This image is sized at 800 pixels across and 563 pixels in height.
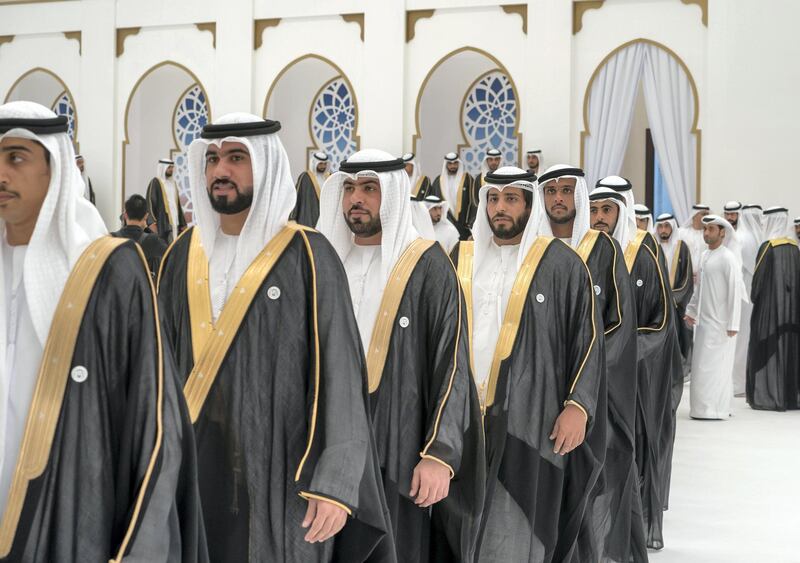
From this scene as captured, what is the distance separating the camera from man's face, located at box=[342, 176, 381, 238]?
3.37 meters

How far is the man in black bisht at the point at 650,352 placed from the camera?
518cm

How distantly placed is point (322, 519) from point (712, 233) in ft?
26.3

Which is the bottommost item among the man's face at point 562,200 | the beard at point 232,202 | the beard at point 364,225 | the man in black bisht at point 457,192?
the beard at point 364,225

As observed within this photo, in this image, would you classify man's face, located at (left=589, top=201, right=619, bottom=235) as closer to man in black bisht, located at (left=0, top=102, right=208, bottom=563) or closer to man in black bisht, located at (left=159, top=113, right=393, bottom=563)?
man in black bisht, located at (left=159, top=113, right=393, bottom=563)

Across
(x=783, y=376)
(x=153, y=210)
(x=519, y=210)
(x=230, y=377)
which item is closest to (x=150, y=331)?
(x=230, y=377)

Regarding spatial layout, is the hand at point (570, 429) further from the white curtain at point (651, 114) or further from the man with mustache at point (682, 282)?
the white curtain at point (651, 114)

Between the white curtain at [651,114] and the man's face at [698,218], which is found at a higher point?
the white curtain at [651,114]

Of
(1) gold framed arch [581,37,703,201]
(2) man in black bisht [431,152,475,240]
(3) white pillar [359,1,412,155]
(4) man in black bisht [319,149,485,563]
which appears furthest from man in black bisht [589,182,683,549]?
(3) white pillar [359,1,412,155]

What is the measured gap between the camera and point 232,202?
8.25ft

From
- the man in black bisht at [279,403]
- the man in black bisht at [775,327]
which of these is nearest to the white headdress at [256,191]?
the man in black bisht at [279,403]

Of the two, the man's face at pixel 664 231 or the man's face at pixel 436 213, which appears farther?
the man's face at pixel 436 213

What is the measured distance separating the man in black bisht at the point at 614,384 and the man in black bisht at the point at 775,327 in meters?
6.27

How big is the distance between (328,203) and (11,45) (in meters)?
12.8

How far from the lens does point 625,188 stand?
6082mm
